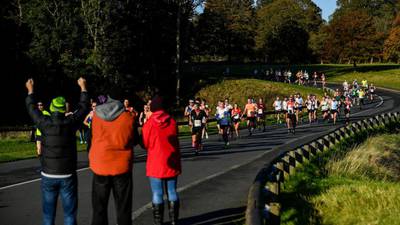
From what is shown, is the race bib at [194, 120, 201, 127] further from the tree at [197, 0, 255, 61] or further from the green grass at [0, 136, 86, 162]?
the tree at [197, 0, 255, 61]

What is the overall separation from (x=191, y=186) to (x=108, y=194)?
5.36 m

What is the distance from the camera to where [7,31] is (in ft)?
157

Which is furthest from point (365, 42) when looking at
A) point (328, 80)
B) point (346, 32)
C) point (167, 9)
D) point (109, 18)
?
point (109, 18)

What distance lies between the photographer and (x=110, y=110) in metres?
6.86

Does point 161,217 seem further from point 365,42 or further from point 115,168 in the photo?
point 365,42

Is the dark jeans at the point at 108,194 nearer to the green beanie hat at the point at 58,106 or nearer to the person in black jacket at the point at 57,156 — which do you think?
the person in black jacket at the point at 57,156

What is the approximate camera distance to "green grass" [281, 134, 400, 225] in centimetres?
982

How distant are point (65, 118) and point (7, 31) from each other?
44.5 meters

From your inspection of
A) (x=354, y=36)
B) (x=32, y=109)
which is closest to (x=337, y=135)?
(x=32, y=109)

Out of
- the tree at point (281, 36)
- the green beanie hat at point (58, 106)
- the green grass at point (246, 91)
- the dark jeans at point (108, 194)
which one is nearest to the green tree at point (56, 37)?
the green grass at point (246, 91)

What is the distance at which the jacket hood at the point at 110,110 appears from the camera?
6.81 m

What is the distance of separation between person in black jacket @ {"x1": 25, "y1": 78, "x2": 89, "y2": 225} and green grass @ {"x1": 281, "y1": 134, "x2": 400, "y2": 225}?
4.05 m

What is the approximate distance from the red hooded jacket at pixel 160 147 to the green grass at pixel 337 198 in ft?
9.01

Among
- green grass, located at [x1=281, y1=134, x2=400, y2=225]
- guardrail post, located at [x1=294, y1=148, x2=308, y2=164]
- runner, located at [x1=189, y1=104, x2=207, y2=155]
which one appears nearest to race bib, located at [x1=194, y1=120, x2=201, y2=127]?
runner, located at [x1=189, y1=104, x2=207, y2=155]
